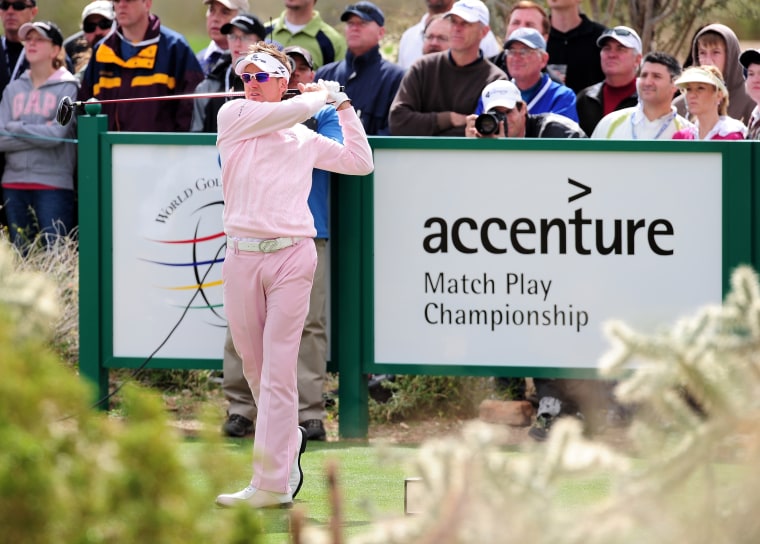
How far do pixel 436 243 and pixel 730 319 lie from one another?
572cm

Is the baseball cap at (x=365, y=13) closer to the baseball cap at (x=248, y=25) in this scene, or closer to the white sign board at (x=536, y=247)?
the baseball cap at (x=248, y=25)

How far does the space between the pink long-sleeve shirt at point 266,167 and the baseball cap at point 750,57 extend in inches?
138

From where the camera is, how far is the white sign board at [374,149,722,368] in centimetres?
811

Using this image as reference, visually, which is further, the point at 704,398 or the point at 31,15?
the point at 31,15

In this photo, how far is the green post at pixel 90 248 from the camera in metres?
8.52

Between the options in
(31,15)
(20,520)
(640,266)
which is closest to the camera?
(20,520)

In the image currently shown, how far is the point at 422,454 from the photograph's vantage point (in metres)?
2.45

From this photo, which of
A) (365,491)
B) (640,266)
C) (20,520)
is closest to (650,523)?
(20,520)

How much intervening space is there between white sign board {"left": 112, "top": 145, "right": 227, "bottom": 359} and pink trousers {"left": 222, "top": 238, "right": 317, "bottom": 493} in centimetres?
225

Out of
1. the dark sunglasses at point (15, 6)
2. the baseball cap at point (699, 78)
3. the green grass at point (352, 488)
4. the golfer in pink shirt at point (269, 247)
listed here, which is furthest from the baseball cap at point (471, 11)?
the dark sunglasses at point (15, 6)

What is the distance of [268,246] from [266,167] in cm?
34

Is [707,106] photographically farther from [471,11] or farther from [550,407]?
[550,407]

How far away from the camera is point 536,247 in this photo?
8180 mm

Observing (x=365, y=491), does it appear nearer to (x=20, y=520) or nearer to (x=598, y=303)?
(x=598, y=303)
